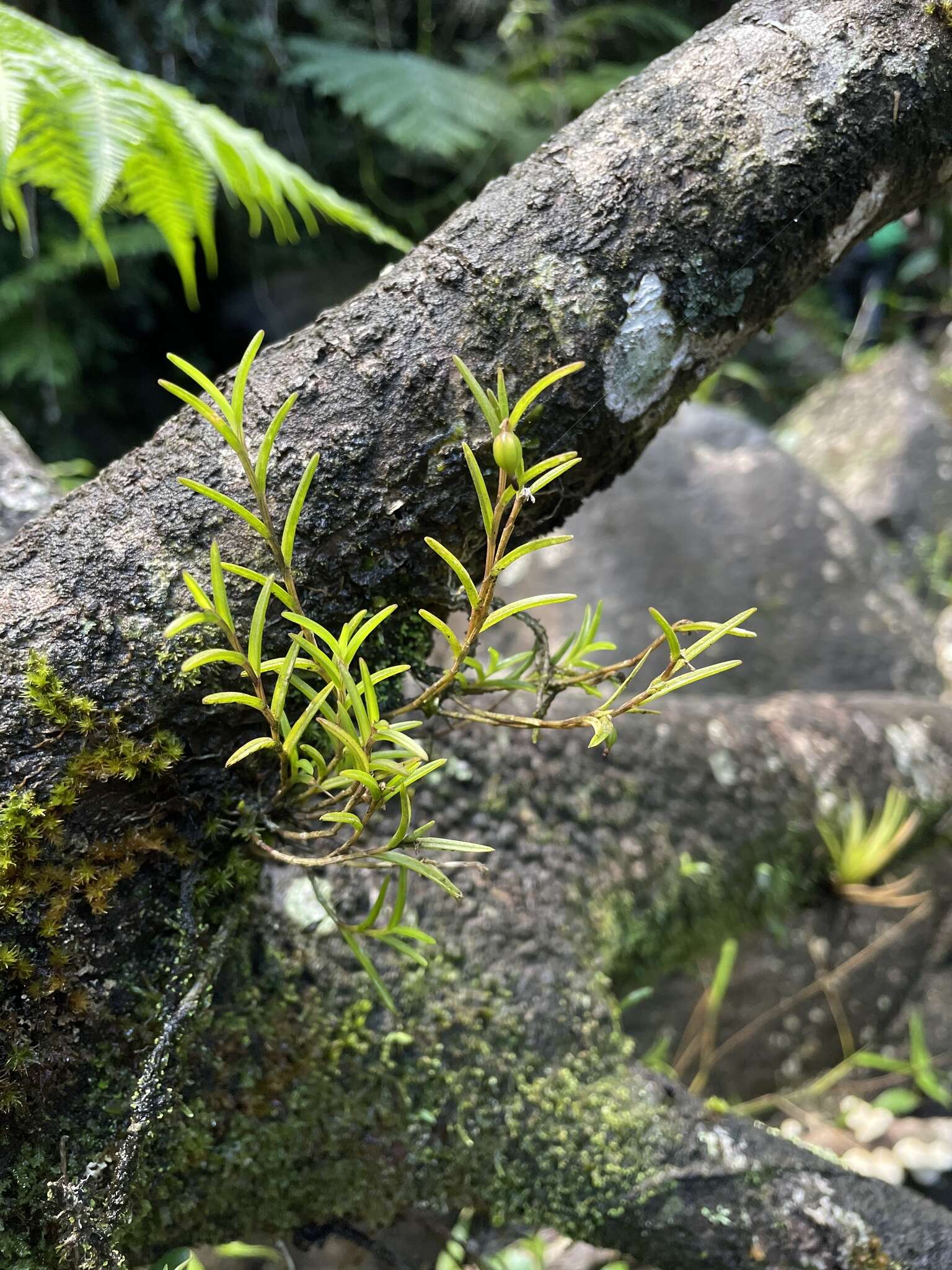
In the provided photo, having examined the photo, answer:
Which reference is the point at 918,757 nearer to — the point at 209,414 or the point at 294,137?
the point at 209,414

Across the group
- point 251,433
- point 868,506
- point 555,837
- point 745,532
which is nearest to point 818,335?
point 868,506

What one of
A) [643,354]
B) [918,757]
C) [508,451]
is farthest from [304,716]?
[918,757]

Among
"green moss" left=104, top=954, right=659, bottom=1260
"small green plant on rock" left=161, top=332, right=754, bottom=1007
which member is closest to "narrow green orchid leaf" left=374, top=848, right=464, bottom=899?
"small green plant on rock" left=161, top=332, right=754, bottom=1007

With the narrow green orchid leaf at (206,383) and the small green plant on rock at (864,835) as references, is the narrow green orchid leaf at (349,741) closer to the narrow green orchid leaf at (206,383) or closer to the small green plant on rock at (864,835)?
the narrow green orchid leaf at (206,383)

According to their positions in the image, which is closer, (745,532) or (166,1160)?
(166,1160)

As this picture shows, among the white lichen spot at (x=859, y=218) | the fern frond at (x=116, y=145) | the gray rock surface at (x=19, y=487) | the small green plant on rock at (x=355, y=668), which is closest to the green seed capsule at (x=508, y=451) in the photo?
the small green plant on rock at (x=355, y=668)

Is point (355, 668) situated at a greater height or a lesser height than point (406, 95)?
lesser

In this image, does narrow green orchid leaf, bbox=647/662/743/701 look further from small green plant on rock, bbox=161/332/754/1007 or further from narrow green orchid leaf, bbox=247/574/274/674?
narrow green orchid leaf, bbox=247/574/274/674

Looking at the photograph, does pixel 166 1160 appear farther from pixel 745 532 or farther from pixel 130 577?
pixel 745 532
